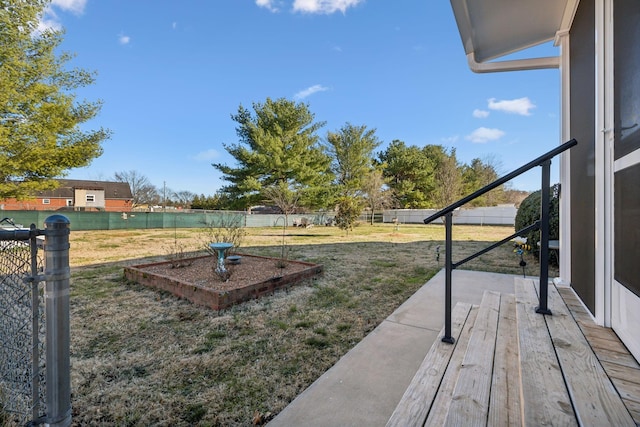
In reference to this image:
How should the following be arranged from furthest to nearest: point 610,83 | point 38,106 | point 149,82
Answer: point 149,82 < point 38,106 < point 610,83

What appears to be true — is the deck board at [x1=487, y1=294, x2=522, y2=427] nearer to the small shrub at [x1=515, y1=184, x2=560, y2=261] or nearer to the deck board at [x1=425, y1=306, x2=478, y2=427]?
the deck board at [x1=425, y1=306, x2=478, y2=427]

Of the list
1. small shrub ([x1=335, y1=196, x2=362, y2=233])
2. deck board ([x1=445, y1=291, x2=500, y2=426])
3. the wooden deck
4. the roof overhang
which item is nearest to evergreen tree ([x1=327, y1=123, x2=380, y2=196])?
small shrub ([x1=335, y1=196, x2=362, y2=233])

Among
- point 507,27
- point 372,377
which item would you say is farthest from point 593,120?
point 372,377

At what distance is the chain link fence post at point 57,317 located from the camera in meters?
1.07

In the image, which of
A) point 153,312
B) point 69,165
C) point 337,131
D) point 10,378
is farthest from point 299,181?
point 10,378

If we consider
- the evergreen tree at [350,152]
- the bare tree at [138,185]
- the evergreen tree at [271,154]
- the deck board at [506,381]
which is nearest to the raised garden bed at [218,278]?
the deck board at [506,381]

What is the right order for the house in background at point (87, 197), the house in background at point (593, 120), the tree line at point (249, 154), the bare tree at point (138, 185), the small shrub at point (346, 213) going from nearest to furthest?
the house in background at point (593, 120), the tree line at point (249, 154), the small shrub at point (346, 213), the house in background at point (87, 197), the bare tree at point (138, 185)

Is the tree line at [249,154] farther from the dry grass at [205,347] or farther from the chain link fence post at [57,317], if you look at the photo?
the chain link fence post at [57,317]

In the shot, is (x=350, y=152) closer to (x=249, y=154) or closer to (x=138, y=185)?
(x=249, y=154)

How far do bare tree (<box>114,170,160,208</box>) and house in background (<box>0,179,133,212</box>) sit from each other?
67.5 inches

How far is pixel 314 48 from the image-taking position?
442 inches

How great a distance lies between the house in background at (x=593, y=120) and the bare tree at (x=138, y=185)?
39.0 m

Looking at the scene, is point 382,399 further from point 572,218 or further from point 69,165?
point 69,165

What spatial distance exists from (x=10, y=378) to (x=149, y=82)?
1367cm
